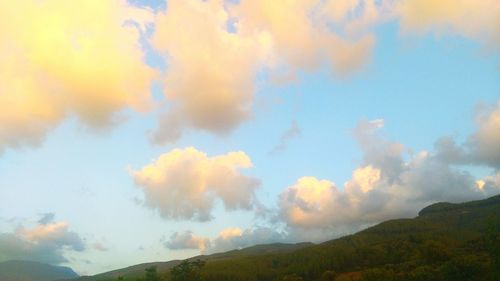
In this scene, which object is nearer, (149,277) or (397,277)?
(149,277)

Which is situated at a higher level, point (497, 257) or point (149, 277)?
point (149, 277)

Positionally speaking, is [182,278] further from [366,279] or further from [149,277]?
[366,279]

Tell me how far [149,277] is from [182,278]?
13.8 metres

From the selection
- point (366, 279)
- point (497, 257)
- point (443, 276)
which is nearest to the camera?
point (497, 257)

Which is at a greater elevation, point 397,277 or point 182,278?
point 182,278

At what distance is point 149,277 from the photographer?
162 meters

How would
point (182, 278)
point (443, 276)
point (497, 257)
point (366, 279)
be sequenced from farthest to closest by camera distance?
point (366, 279), point (443, 276), point (182, 278), point (497, 257)

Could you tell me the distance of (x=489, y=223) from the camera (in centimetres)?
11881

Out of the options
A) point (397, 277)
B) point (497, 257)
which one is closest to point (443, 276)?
point (397, 277)

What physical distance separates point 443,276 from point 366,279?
31776mm

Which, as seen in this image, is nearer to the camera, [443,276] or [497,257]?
[497,257]

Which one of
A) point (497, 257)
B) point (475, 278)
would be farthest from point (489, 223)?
point (475, 278)

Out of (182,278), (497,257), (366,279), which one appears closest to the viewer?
(497,257)

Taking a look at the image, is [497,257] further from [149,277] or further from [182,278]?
[149,277]
